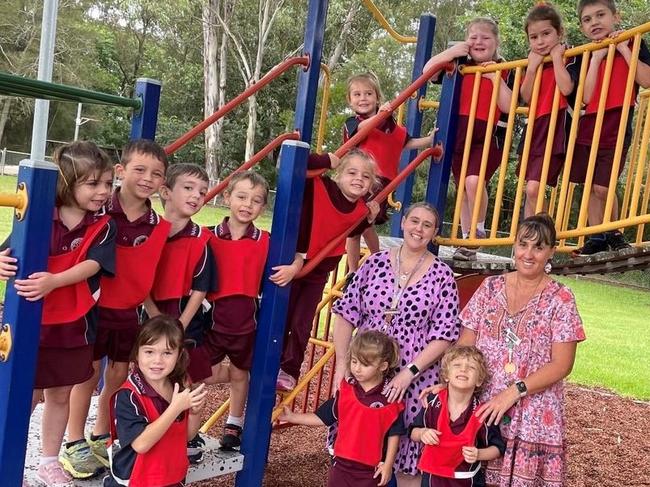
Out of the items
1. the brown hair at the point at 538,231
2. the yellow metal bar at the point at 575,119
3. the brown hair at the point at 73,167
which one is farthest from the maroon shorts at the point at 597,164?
the brown hair at the point at 73,167

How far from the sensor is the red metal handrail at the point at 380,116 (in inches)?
159

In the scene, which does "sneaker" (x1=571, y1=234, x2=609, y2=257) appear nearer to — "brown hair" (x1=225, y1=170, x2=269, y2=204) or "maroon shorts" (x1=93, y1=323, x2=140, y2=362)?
"brown hair" (x1=225, y1=170, x2=269, y2=204)

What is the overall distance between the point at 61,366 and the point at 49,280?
0.44m

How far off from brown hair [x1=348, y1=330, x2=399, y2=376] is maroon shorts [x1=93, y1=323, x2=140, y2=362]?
92 centimetres

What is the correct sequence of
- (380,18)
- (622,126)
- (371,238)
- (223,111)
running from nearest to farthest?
(622,126)
(223,111)
(371,238)
(380,18)

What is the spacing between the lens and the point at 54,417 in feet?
10.2

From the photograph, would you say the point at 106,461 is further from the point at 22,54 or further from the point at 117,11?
the point at 117,11

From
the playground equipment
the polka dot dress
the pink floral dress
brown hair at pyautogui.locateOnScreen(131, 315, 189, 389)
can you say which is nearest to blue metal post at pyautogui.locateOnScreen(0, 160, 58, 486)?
the playground equipment

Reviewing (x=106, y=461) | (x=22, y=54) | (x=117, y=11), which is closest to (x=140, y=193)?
(x=106, y=461)

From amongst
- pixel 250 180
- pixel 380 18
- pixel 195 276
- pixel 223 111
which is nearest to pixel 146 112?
pixel 223 111

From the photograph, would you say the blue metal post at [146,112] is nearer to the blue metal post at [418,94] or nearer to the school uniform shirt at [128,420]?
the school uniform shirt at [128,420]

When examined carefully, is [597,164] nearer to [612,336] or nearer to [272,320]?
[272,320]

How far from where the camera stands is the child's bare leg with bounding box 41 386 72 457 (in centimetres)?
309

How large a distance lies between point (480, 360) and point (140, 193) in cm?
152
